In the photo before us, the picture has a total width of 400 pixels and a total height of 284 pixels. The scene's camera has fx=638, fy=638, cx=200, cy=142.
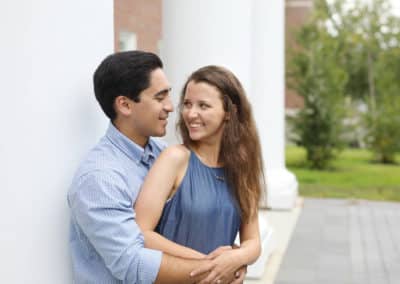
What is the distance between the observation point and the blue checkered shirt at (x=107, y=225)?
1938 mm

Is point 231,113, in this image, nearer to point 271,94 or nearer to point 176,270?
point 176,270

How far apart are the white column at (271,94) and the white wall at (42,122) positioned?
280 inches

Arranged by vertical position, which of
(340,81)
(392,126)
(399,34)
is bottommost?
(392,126)

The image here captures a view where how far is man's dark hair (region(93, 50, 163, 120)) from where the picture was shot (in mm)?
2105

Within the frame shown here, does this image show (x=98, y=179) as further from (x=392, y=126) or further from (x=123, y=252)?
(x=392, y=126)

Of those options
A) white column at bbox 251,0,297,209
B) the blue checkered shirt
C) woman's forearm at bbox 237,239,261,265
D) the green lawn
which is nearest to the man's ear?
the blue checkered shirt

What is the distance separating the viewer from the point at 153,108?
2.18m

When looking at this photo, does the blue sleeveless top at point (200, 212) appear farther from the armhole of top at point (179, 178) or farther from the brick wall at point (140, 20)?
the brick wall at point (140, 20)

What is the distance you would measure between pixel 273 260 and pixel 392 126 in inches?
450

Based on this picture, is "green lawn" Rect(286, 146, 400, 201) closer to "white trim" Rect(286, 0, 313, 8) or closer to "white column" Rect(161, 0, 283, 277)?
"white column" Rect(161, 0, 283, 277)

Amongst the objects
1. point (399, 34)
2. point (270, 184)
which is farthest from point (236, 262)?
point (399, 34)

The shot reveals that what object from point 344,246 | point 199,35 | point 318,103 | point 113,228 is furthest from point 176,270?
point 318,103

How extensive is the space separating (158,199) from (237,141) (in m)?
0.43

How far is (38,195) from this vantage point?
201 cm
